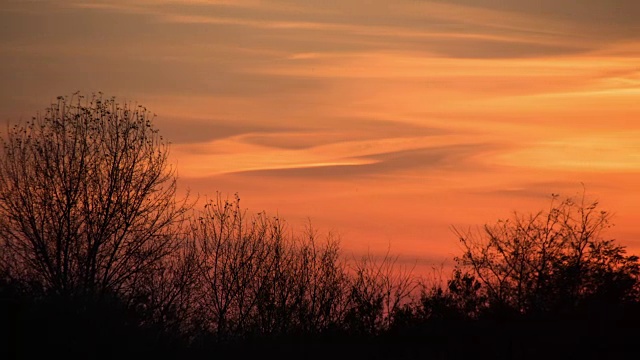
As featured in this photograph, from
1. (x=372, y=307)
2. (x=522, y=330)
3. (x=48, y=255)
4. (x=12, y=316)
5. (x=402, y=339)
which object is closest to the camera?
(x=12, y=316)

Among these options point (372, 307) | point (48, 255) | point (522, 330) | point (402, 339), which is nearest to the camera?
point (522, 330)

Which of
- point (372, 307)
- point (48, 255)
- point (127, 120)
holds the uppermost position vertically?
point (127, 120)

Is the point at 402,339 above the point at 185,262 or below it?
below

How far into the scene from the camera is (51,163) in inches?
1423

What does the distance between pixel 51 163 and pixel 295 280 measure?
34.2ft

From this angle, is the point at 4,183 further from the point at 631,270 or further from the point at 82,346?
the point at 631,270

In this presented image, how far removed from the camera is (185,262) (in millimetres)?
37656

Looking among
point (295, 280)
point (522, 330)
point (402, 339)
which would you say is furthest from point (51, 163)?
point (522, 330)

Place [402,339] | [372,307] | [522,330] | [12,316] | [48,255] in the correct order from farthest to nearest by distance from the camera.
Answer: [48,255]
[372,307]
[402,339]
[522,330]
[12,316]

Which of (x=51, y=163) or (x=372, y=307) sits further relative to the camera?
(x=51, y=163)

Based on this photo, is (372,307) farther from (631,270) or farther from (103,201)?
(103,201)

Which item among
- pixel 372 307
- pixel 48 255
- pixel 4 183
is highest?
pixel 4 183

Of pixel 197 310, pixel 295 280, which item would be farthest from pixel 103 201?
pixel 295 280

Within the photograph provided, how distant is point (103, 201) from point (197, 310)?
18.2 feet
